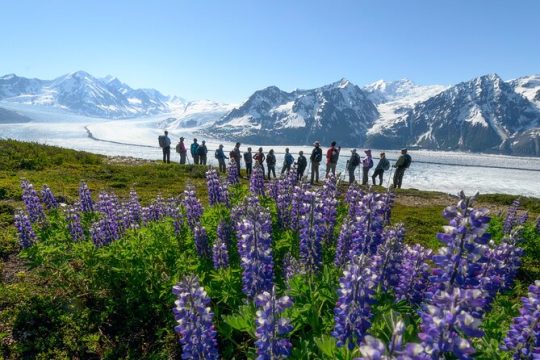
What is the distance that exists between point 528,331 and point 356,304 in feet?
5.29

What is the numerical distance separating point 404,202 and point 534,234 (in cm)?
890

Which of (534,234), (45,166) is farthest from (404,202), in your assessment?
(45,166)

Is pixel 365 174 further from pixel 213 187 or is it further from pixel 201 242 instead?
pixel 201 242

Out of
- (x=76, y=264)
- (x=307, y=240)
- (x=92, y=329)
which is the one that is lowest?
(x=92, y=329)

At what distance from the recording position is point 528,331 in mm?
3605

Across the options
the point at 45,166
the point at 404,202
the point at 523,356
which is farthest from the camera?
the point at 45,166

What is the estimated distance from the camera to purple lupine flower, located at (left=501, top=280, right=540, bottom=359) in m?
Result: 3.59

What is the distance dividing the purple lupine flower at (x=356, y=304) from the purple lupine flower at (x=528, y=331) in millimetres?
1460

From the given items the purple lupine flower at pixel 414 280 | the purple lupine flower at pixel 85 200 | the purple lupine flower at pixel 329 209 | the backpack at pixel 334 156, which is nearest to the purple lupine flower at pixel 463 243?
the purple lupine flower at pixel 414 280

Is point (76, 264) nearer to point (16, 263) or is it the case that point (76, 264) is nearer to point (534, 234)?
point (16, 263)

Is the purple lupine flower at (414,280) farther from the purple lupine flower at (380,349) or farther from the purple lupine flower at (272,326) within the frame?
the purple lupine flower at (380,349)

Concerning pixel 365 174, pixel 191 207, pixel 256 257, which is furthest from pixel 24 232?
pixel 365 174

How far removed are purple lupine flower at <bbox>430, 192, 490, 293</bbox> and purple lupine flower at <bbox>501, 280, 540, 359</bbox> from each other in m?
0.73

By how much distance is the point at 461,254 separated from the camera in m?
3.39
